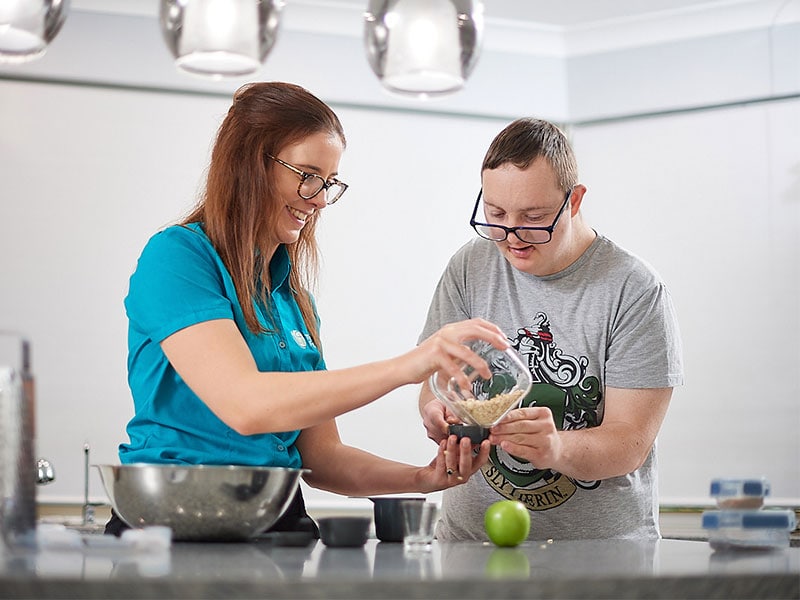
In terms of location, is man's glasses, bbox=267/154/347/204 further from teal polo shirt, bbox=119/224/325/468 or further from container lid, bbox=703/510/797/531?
container lid, bbox=703/510/797/531

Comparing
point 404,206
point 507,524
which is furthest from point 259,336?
point 404,206

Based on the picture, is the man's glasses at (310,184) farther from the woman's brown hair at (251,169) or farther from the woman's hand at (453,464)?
the woman's hand at (453,464)

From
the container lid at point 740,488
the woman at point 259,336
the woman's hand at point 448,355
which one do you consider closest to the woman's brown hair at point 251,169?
the woman at point 259,336

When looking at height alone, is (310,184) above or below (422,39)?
below

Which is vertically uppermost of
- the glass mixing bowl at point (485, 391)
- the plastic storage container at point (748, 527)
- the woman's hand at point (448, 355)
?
the woman's hand at point (448, 355)

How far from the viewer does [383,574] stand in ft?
4.12

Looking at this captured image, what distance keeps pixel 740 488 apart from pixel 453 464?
1.75 feet

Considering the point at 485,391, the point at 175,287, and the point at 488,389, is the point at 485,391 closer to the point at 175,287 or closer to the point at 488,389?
the point at 488,389

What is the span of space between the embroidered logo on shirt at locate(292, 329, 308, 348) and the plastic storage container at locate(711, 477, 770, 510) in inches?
32.6

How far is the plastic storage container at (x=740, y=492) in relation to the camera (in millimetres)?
1725

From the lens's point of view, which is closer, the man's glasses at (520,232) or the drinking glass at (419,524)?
the drinking glass at (419,524)

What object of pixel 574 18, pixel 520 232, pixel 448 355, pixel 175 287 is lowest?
pixel 448 355

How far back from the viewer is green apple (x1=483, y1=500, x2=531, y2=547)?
171cm

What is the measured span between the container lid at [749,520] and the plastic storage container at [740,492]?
4cm
